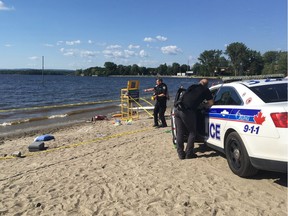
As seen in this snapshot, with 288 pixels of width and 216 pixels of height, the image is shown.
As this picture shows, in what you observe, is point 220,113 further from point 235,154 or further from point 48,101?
point 48,101

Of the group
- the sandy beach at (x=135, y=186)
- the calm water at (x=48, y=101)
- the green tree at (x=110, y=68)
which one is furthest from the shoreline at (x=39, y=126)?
the green tree at (x=110, y=68)

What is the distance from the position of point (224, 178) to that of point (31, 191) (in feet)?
10.8

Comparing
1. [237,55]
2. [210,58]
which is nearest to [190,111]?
[237,55]

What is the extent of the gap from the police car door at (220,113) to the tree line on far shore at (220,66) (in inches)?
3866

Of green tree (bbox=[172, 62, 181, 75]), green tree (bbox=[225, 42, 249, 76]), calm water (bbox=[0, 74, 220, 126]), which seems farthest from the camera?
green tree (bbox=[172, 62, 181, 75])

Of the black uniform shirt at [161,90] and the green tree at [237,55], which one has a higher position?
the green tree at [237,55]

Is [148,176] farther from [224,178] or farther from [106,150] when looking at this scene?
[106,150]

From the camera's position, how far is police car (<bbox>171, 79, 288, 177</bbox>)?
462 cm

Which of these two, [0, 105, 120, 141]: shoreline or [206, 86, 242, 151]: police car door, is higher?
[206, 86, 242, 151]: police car door

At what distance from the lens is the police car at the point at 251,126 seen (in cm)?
462

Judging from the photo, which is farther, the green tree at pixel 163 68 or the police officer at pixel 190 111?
the green tree at pixel 163 68

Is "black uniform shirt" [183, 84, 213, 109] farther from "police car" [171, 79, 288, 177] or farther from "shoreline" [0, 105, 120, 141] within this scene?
"shoreline" [0, 105, 120, 141]

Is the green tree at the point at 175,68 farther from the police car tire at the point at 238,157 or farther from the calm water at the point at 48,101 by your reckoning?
the police car tire at the point at 238,157

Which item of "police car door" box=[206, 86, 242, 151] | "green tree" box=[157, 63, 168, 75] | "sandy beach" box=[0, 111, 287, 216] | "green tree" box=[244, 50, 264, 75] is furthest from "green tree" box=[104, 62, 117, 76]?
"police car door" box=[206, 86, 242, 151]
